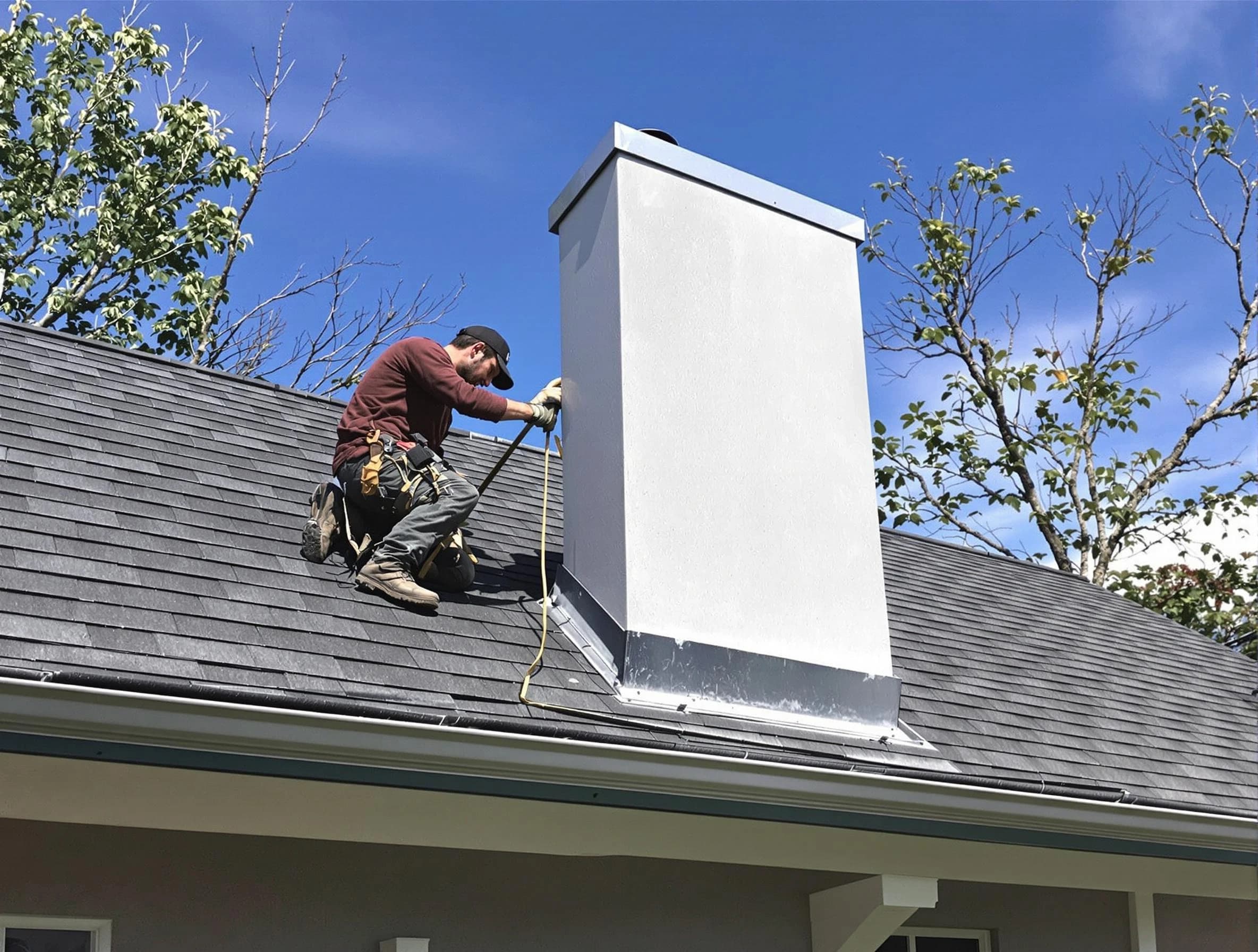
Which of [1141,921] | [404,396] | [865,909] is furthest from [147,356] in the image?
[1141,921]

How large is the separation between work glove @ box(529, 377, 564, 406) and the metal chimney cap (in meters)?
1.23

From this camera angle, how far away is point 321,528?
17.1 feet

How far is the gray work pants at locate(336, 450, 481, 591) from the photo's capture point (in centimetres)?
508

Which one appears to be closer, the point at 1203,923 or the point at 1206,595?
the point at 1203,923

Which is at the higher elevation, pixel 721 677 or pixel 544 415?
pixel 544 415

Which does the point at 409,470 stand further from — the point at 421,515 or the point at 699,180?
the point at 699,180

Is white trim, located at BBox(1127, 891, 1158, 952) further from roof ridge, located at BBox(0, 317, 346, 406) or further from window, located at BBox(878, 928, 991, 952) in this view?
roof ridge, located at BBox(0, 317, 346, 406)

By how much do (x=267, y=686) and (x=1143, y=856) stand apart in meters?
4.06

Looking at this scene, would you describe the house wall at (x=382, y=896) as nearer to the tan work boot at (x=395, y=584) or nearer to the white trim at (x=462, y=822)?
the white trim at (x=462, y=822)

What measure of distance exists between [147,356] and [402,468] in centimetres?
301

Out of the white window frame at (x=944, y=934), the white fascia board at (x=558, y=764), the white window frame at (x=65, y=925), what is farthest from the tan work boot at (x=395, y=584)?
the white window frame at (x=944, y=934)

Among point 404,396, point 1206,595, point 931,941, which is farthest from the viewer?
point 1206,595

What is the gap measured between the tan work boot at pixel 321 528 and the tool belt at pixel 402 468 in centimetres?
20

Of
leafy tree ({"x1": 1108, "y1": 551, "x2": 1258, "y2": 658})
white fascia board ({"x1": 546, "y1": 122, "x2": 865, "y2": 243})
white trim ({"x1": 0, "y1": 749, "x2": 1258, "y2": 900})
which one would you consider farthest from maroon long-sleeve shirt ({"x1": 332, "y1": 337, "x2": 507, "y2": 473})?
leafy tree ({"x1": 1108, "y1": 551, "x2": 1258, "y2": 658})
